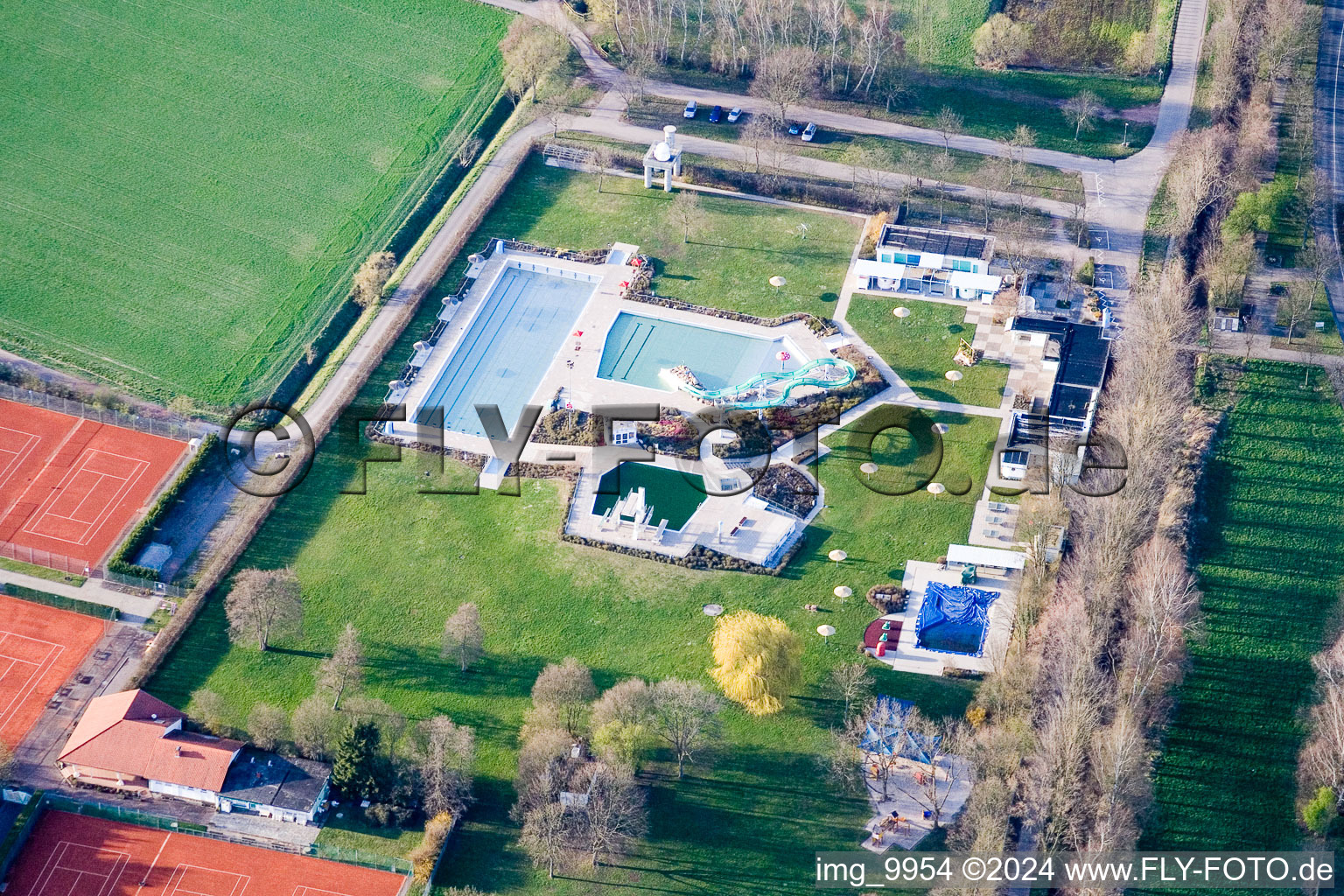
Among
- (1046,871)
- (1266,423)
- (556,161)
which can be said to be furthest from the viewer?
(556,161)

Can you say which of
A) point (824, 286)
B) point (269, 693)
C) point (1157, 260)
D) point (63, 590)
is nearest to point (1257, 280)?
point (1157, 260)

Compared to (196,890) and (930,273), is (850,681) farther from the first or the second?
(930,273)

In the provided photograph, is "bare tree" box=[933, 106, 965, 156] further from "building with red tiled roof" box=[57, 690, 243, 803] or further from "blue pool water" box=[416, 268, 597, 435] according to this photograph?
"building with red tiled roof" box=[57, 690, 243, 803]

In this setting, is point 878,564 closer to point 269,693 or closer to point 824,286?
point 824,286

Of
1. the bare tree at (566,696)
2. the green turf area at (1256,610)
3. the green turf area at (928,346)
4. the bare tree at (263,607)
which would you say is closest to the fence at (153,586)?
the bare tree at (263,607)

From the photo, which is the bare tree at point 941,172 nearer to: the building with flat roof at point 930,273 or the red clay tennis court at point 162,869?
the building with flat roof at point 930,273

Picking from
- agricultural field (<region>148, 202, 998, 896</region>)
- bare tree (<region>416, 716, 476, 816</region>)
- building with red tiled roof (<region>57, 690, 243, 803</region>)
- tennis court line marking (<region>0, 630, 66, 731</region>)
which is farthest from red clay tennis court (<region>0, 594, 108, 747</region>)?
bare tree (<region>416, 716, 476, 816</region>)
